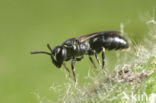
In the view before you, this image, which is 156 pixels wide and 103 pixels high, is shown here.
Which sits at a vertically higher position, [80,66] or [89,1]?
[89,1]

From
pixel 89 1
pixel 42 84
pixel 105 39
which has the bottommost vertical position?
pixel 42 84

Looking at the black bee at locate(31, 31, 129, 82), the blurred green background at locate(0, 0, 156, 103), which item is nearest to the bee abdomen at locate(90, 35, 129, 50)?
the black bee at locate(31, 31, 129, 82)

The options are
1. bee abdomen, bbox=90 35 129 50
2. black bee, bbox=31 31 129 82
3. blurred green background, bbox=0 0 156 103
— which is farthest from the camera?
blurred green background, bbox=0 0 156 103

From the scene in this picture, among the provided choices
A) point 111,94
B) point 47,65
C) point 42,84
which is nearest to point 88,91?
point 111,94

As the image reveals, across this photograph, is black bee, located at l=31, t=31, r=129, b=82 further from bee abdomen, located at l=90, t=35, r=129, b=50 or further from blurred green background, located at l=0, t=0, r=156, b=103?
blurred green background, located at l=0, t=0, r=156, b=103

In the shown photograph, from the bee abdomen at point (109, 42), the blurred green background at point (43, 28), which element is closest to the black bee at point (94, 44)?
the bee abdomen at point (109, 42)

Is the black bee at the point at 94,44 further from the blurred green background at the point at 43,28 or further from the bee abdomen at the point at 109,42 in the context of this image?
the blurred green background at the point at 43,28

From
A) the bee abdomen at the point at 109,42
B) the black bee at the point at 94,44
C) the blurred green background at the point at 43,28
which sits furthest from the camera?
the blurred green background at the point at 43,28

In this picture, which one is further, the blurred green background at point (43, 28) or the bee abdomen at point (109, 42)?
the blurred green background at point (43, 28)

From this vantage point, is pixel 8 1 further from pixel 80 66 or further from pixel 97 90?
pixel 97 90
